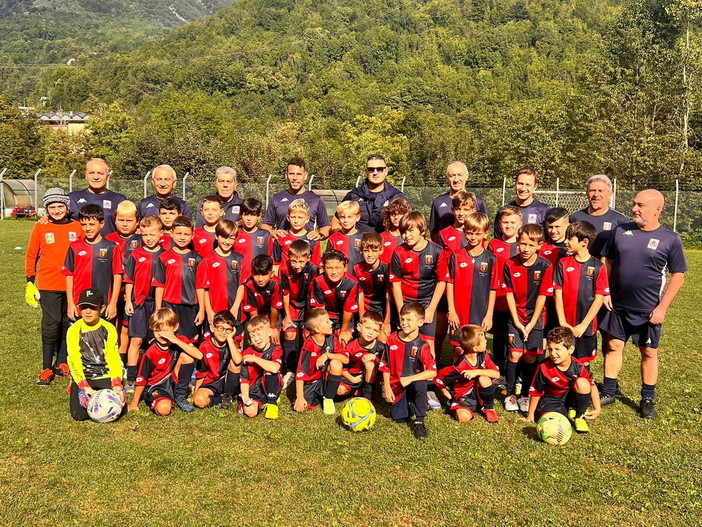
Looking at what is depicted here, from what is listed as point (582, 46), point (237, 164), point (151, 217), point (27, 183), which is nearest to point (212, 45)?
point (582, 46)

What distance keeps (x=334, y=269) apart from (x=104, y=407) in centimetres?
241

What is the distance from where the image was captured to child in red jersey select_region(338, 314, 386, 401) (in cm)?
551

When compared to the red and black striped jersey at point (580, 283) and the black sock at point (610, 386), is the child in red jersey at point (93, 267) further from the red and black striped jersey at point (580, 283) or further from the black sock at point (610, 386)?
the black sock at point (610, 386)

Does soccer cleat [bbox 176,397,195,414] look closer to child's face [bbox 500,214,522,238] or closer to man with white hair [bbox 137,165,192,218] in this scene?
man with white hair [bbox 137,165,192,218]

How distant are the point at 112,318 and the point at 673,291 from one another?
221 inches

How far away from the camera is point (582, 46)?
10019 centimetres

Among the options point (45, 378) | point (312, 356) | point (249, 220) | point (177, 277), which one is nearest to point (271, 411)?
point (312, 356)

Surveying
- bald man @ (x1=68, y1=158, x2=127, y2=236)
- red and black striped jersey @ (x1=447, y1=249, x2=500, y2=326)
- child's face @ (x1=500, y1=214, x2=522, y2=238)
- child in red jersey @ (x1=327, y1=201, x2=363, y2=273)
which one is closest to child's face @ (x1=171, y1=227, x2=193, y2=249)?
bald man @ (x1=68, y1=158, x2=127, y2=236)

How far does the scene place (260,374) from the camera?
5.59 metres

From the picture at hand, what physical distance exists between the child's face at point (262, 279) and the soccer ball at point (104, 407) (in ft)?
5.53

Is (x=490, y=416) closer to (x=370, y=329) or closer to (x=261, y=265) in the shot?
(x=370, y=329)

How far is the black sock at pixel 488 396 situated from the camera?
5.39 metres

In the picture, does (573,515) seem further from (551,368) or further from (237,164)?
(237,164)

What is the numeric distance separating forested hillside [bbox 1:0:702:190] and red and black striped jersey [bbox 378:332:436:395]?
24.3 meters
